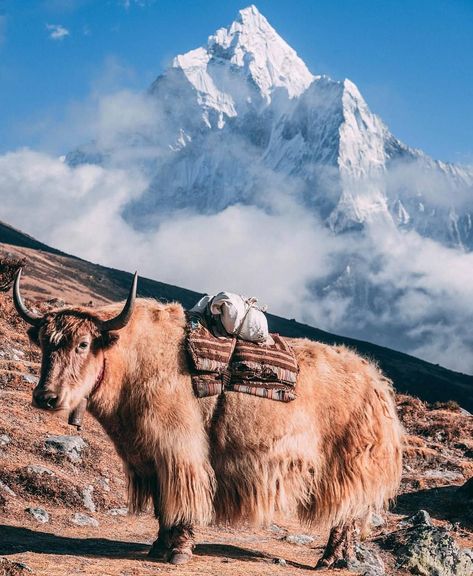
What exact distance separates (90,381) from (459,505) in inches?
291

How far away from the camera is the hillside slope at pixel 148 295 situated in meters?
80.1

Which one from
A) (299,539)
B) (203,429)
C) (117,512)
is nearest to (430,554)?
(299,539)

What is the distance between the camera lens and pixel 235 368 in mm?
7137

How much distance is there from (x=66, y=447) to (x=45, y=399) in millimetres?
3658

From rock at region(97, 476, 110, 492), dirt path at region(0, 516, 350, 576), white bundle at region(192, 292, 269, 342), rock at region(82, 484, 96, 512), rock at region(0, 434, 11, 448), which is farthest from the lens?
rock at region(97, 476, 110, 492)

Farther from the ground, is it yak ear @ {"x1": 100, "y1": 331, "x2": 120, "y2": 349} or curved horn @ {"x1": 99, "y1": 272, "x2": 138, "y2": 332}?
curved horn @ {"x1": 99, "y1": 272, "x2": 138, "y2": 332}

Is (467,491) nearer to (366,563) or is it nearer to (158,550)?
(366,563)

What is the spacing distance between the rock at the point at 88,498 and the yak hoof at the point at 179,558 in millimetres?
2369

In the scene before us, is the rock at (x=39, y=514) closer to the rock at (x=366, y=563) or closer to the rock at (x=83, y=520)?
the rock at (x=83, y=520)

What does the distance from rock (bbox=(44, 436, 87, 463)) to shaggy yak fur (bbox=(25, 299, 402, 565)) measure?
9.42 feet

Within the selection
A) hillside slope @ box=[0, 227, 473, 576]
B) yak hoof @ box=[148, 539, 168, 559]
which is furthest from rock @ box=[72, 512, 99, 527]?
yak hoof @ box=[148, 539, 168, 559]

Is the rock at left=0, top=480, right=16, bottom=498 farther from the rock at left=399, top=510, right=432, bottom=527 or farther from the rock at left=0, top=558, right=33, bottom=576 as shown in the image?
the rock at left=399, top=510, right=432, bottom=527

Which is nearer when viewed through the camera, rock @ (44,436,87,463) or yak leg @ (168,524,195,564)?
yak leg @ (168,524,195,564)

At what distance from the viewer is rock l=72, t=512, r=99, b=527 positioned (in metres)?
8.23
